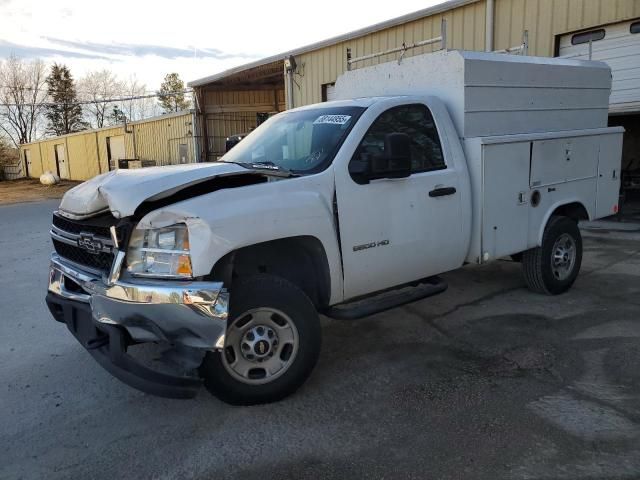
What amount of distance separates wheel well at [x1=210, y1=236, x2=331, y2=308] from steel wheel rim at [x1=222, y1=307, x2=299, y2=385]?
32cm

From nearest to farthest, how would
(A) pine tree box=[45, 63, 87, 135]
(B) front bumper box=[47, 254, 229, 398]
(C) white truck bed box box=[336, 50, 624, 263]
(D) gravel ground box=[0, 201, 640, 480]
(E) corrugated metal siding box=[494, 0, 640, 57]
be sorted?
(D) gravel ground box=[0, 201, 640, 480] < (B) front bumper box=[47, 254, 229, 398] < (C) white truck bed box box=[336, 50, 624, 263] < (E) corrugated metal siding box=[494, 0, 640, 57] < (A) pine tree box=[45, 63, 87, 135]

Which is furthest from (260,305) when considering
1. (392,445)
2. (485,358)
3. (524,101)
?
(524,101)

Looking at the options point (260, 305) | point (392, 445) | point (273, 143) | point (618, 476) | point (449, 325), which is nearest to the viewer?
point (618, 476)

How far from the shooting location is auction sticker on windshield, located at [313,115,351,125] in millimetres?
4301

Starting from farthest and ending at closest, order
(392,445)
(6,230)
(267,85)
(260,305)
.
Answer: (267,85) < (6,230) < (260,305) < (392,445)

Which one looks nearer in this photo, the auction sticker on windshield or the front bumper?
the front bumper

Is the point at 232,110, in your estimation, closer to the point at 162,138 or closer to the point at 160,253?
the point at 162,138

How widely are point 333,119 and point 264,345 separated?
1.97 m

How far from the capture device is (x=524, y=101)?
5348 millimetres

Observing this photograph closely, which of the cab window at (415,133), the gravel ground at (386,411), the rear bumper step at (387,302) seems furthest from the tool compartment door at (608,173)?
the rear bumper step at (387,302)

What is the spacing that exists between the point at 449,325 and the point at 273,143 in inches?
95.5

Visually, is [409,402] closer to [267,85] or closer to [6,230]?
[6,230]

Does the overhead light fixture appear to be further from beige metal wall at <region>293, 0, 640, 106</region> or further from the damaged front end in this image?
the damaged front end

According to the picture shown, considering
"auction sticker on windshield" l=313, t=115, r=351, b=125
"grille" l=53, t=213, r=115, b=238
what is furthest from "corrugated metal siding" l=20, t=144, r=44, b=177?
"auction sticker on windshield" l=313, t=115, r=351, b=125
